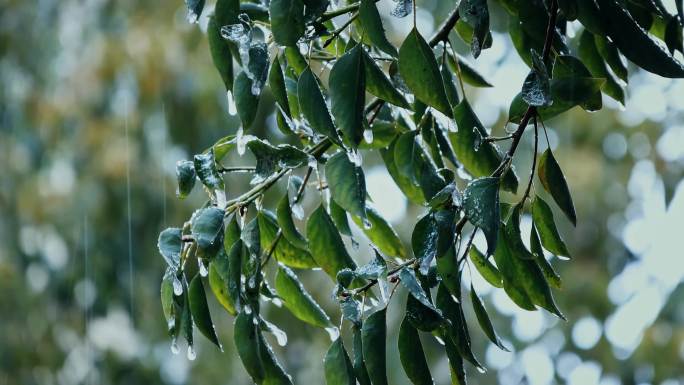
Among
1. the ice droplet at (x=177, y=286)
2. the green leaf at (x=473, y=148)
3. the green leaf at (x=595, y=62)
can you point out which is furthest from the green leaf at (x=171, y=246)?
the green leaf at (x=595, y=62)

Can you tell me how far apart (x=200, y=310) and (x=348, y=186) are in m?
0.14

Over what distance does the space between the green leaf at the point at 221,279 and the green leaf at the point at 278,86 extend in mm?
113

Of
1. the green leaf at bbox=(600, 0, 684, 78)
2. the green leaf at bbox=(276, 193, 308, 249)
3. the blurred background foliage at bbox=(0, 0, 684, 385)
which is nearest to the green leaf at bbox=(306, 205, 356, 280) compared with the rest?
the green leaf at bbox=(276, 193, 308, 249)

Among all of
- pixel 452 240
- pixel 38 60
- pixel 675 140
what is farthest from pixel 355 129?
pixel 38 60

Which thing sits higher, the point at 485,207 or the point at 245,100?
the point at 245,100

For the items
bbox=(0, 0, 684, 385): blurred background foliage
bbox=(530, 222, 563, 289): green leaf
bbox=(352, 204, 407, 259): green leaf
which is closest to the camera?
bbox=(530, 222, 563, 289): green leaf

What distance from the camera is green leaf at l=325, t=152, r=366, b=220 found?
26.3 inches

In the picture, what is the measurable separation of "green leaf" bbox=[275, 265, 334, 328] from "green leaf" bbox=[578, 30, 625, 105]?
292 millimetres

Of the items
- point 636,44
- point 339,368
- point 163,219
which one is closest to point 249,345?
point 339,368

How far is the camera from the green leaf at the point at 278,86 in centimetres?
67

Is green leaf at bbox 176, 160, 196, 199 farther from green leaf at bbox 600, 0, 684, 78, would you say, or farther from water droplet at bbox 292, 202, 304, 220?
green leaf at bbox 600, 0, 684, 78

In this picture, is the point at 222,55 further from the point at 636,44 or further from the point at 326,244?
the point at 636,44

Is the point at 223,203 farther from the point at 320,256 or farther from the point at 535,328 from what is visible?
the point at 535,328

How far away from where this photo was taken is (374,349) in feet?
2.04
